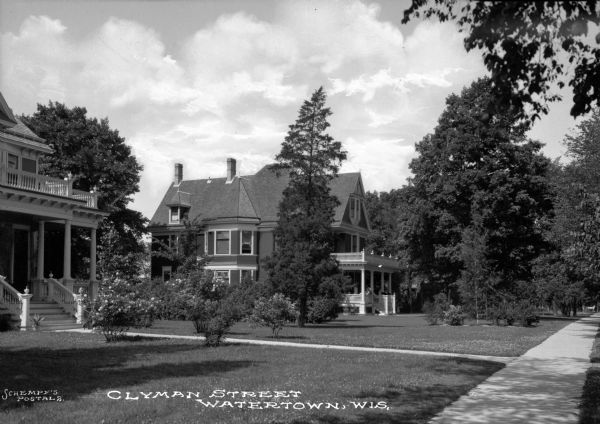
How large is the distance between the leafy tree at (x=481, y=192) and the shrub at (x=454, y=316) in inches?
249

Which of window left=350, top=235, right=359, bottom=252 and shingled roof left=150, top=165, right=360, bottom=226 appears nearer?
shingled roof left=150, top=165, right=360, bottom=226

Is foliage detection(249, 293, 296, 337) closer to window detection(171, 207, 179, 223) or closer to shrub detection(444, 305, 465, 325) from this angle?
shrub detection(444, 305, 465, 325)

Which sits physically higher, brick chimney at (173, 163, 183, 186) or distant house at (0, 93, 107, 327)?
brick chimney at (173, 163, 183, 186)

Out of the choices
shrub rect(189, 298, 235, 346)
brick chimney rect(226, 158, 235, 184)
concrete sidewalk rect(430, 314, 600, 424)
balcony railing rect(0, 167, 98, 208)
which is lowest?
concrete sidewalk rect(430, 314, 600, 424)

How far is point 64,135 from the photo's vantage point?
134 ft

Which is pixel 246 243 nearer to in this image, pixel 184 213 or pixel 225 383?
pixel 184 213

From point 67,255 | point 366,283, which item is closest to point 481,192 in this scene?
point 366,283

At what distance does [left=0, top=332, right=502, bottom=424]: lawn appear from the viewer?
8016mm

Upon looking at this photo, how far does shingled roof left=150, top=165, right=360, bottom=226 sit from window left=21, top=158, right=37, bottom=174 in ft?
67.6

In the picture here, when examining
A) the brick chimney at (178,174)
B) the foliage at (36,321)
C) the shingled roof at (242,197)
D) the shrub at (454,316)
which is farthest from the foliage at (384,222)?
the foliage at (36,321)

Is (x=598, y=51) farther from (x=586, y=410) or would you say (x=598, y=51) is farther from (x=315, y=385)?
(x=315, y=385)

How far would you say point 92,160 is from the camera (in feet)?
134

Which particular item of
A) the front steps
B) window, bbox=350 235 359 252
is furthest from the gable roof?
window, bbox=350 235 359 252

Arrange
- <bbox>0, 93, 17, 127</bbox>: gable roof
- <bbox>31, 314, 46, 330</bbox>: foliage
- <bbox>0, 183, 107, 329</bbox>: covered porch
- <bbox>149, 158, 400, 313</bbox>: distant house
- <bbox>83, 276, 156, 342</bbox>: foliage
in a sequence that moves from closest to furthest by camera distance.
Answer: <bbox>83, 276, 156, 342</bbox>: foliage < <bbox>0, 93, 17, 127</bbox>: gable roof < <bbox>31, 314, 46, 330</bbox>: foliage < <bbox>0, 183, 107, 329</bbox>: covered porch < <bbox>149, 158, 400, 313</bbox>: distant house
